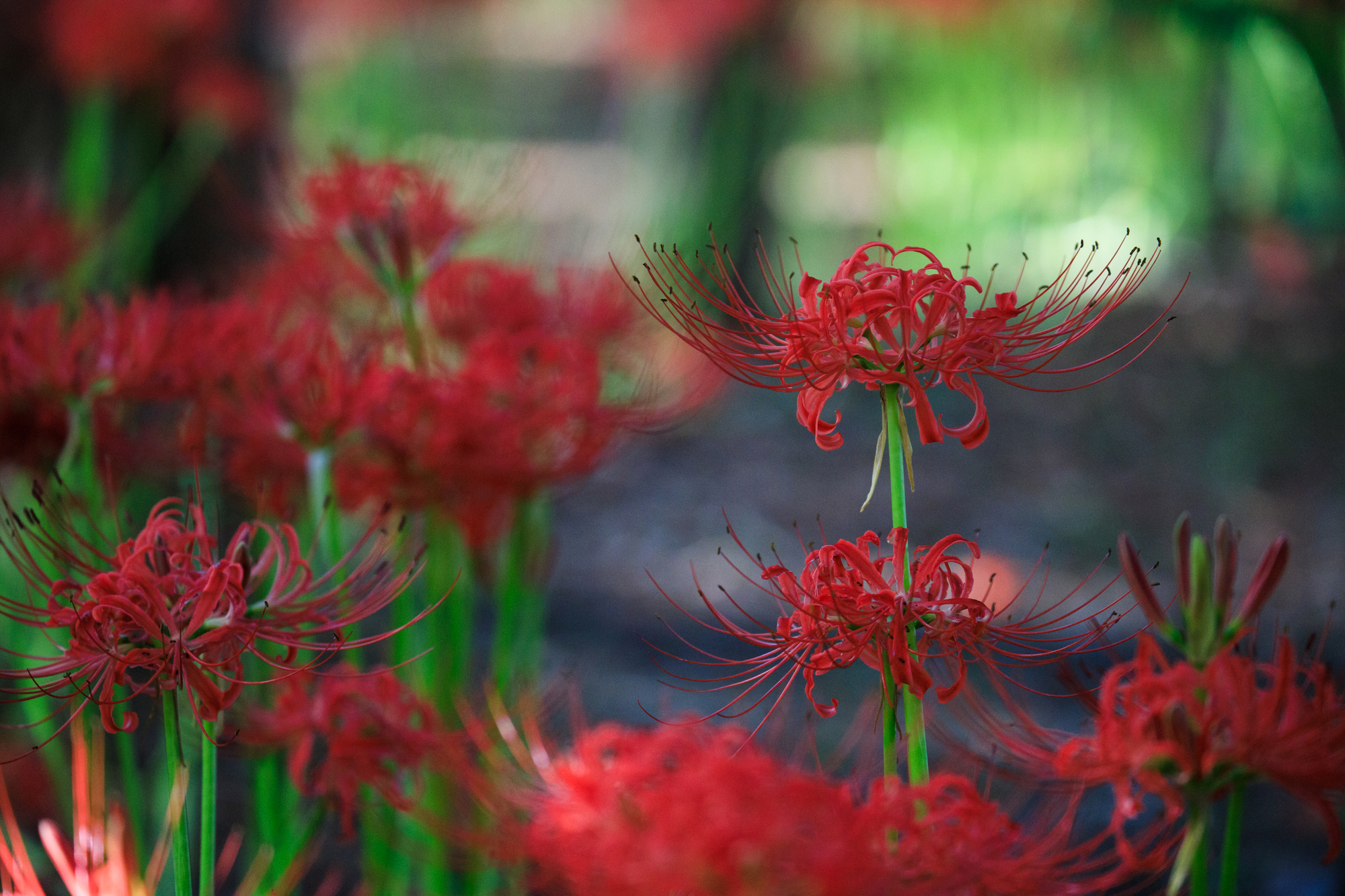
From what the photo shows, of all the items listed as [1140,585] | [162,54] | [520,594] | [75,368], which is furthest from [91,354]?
[162,54]

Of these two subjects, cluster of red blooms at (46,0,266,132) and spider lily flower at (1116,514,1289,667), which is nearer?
spider lily flower at (1116,514,1289,667)

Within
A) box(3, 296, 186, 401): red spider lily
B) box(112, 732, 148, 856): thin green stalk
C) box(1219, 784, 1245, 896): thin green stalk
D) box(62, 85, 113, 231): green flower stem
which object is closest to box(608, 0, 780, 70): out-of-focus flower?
box(62, 85, 113, 231): green flower stem

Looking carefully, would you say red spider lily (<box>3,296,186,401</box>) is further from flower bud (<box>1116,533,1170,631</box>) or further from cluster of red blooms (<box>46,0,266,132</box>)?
cluster of red blooms (<box>46,0,266,132</box>)

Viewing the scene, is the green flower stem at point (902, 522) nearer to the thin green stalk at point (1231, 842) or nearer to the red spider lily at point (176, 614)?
the thin green stalk at point (1231, 842)

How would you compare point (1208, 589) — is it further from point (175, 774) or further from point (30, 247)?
point (30, 247)

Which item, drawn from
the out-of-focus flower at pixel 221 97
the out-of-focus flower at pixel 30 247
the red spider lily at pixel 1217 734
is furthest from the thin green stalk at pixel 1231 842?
the out-of-focus flower at pixel 221 97
